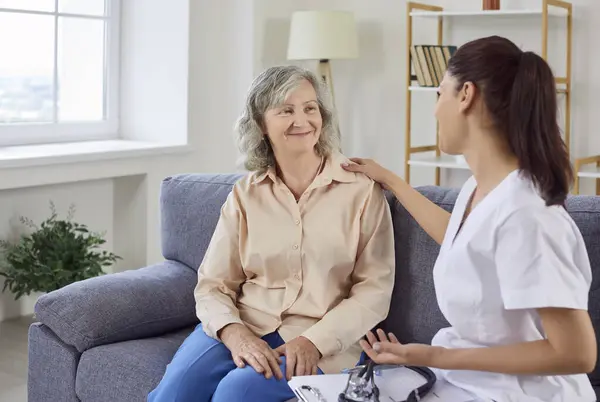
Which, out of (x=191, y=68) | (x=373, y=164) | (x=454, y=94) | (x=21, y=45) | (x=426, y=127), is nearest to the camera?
(x=454, y=94)

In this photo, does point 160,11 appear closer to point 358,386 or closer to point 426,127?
point 426,127

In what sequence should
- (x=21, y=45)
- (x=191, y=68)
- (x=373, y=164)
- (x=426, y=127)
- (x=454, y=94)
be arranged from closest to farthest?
(x=454, y=94) < (x=373, y=164) < (x=21, y=45) < (x=191, y=68) < (x=426, y=127)

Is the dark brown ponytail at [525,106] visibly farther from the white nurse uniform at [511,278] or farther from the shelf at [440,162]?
the shelf at [440,162]

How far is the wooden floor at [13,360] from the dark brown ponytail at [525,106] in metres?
2.26

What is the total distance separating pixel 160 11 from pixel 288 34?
813 millimetres

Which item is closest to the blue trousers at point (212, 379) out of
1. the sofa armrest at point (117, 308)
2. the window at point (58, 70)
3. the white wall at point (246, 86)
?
the sofa armrest at point (117, 308)

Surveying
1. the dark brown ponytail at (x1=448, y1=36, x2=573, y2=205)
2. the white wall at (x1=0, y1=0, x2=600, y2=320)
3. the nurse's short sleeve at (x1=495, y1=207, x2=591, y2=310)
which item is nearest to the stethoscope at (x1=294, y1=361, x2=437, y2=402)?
the nurse's short sleeve at (x1=495, y1=207, x2=591, y2=310)

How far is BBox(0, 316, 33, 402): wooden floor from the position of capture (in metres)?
3.28

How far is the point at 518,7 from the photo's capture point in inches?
185

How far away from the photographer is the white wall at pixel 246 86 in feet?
14.5

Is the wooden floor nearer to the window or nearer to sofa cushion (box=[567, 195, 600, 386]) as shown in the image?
the window

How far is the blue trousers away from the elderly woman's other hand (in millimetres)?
16

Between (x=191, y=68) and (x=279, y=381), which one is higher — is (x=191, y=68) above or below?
above

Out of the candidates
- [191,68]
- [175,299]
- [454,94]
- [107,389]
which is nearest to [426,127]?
[191,68]
